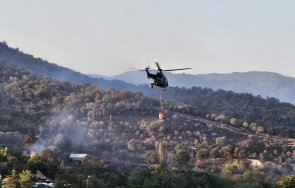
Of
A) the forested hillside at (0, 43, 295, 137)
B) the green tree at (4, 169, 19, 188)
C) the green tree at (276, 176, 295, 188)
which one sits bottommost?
the green tree at (276, 176, 295, 188)

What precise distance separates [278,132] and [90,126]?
29.5m

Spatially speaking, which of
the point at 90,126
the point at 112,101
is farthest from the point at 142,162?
the point at 112,101

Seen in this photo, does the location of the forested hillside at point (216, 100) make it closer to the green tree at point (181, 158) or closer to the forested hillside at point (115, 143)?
the forested hillside at point (115, 143)

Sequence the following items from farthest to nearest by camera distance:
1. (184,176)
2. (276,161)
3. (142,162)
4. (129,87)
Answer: (129,87), (276,161), (142,162), (184,176)

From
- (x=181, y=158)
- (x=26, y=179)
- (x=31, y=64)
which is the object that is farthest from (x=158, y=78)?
(x=31, y=64)

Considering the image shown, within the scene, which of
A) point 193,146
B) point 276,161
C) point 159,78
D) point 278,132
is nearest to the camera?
point 159,78

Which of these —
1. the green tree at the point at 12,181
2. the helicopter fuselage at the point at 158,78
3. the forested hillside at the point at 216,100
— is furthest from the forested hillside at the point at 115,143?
the forested hillside at the point at 216,100

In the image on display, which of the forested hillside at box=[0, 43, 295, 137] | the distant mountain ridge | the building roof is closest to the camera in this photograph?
the building roof

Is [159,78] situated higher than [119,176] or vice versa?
[159,78]

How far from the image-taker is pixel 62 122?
275 ft

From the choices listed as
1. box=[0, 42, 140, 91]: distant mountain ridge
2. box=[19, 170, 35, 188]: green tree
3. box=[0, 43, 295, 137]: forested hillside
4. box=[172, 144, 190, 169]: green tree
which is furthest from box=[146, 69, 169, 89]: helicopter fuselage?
box=[0, 42, 140, 91]: distant mountain ridge

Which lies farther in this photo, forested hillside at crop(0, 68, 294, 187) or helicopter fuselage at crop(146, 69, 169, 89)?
forested hillside at crop(0, 68, 294, 187)

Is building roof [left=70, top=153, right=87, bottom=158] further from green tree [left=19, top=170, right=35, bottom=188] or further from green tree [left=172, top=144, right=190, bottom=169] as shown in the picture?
green tree [left=19, top=170, right=35, bottom=188]

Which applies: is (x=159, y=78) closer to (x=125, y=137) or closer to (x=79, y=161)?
(x=79, y=161)
